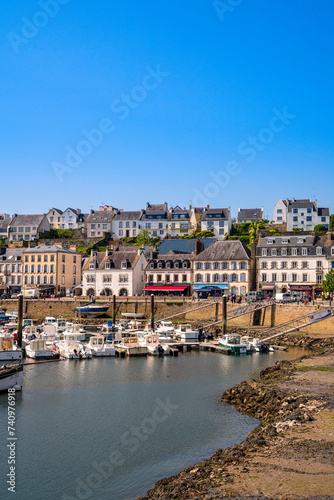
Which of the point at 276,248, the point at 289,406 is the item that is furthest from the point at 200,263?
the point at 289,406

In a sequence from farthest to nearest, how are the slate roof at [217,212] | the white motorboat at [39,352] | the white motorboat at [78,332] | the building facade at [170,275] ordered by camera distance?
the slate roof at [217,212], the building facade at [170,275], the white motorboat at [78,332], the white motorboat at [39,352]

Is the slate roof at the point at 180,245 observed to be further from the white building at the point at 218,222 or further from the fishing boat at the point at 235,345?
the fishing boat at the point at 235,345

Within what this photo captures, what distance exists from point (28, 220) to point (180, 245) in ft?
130

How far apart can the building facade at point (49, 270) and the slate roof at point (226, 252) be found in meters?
23.2

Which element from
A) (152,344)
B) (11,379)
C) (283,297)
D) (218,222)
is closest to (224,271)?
(283,297)

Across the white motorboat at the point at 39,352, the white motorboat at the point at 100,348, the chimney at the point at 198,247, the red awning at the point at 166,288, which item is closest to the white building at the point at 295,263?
the chimney at the point at 198,247

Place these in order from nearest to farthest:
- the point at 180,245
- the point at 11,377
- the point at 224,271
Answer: the point at 11,377
the point at 224,271
the point at 180,245

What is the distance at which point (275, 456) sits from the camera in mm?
18031

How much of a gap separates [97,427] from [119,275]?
178ft

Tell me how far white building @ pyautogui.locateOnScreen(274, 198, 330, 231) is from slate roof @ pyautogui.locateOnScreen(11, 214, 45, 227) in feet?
171

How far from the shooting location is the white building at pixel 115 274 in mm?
78000

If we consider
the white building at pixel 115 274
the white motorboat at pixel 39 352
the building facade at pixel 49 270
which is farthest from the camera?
the building facade at pixel 49 270

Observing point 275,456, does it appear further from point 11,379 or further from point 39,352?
point 39,352

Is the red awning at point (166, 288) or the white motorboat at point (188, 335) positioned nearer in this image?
the white motorboat at point (188, 335)
